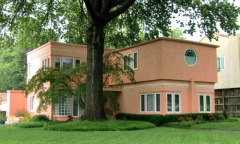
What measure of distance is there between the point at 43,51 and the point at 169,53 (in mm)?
10692

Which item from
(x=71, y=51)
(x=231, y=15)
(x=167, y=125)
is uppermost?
(x=231, y=15)

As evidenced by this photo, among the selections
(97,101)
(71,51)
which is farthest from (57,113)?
(97,101)

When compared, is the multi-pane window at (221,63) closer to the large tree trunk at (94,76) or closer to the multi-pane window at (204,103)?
the multi-pane window at (204,103)

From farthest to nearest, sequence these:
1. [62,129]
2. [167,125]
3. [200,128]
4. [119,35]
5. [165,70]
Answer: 1. [119,35]
2. [165,70]
3. [167,125]
4. [200,128]
5. [62,129]

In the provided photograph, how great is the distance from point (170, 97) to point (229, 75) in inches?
503

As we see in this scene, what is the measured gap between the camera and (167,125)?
2188cm

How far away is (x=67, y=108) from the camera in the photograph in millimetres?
26953

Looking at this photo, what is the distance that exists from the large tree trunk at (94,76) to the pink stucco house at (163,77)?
4.56 metres

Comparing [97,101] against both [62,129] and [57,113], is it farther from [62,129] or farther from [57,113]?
[57,113]

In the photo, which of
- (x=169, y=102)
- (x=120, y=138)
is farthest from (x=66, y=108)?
(x=120, y=138)

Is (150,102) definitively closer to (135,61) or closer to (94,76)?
(135,61)

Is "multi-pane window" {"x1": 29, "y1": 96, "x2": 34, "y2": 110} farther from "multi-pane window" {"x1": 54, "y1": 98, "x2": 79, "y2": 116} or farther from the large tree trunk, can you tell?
the large tree trunk

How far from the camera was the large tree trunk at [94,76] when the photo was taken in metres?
20.4

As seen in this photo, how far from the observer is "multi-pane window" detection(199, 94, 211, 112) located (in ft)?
82.2
